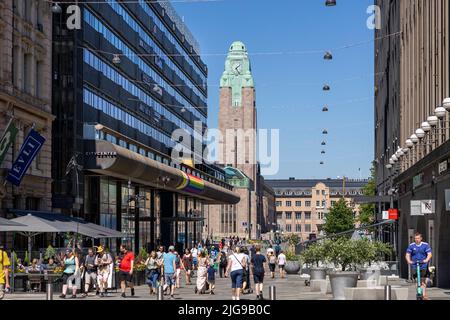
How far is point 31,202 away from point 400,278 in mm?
19759

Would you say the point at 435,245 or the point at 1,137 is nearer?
the point at 435,245

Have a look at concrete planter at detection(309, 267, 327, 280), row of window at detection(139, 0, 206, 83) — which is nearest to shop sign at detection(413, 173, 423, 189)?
concrete planter at detection(309, 267, 327, 280)

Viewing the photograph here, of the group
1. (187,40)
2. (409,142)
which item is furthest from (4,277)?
(187,40)

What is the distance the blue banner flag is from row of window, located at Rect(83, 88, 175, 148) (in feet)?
46.6

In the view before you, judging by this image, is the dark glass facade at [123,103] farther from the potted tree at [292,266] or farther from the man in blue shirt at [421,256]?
the man in blue shirt at [421,256]

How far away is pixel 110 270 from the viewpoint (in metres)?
34.5

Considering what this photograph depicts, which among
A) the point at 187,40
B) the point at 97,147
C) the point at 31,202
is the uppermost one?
the point at 187,40

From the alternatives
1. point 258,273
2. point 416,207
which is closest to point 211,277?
point 258,273

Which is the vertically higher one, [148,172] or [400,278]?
[148,172]

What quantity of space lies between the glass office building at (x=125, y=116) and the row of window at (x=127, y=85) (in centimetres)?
7

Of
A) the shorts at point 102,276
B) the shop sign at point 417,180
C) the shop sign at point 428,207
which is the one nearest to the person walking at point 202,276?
the shorts at point 102,276

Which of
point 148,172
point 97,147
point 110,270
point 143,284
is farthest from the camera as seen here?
point 148,172

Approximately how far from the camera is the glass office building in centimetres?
5850

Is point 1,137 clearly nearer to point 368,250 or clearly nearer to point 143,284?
point 143,284
